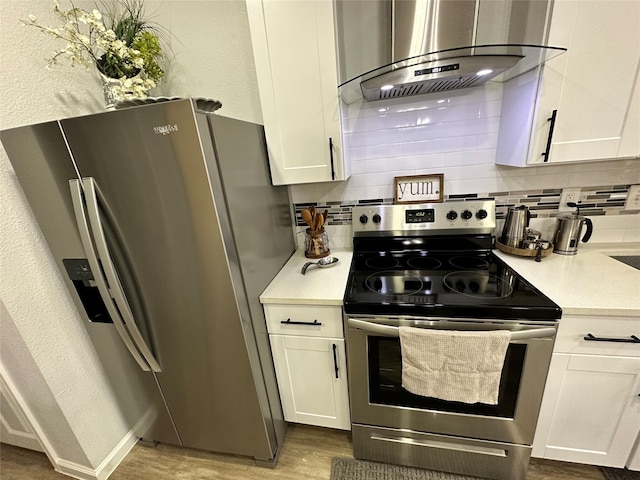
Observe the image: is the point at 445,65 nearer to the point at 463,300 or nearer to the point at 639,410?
the point at 463,300

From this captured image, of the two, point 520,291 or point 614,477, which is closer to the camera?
point 520,291

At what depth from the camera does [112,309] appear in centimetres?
118

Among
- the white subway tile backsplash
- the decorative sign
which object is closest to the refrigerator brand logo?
the white subway tile backsplash

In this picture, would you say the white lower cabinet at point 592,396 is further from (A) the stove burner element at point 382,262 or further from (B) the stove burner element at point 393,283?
(A) the stove burner element at point 382,262

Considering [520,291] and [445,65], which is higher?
[445,65]

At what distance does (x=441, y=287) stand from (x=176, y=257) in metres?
1.13

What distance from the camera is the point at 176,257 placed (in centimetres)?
108

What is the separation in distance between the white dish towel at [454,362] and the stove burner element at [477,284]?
6.5 inches

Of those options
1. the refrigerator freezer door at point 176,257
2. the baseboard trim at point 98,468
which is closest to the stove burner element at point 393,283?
the refrigerator freezer door at point 176,257

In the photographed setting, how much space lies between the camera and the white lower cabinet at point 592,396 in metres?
1.03

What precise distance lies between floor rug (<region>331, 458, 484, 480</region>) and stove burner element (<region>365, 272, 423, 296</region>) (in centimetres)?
95

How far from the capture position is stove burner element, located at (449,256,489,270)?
142 centimetres

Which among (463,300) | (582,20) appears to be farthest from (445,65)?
(463,300)

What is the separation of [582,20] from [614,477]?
198 cm
